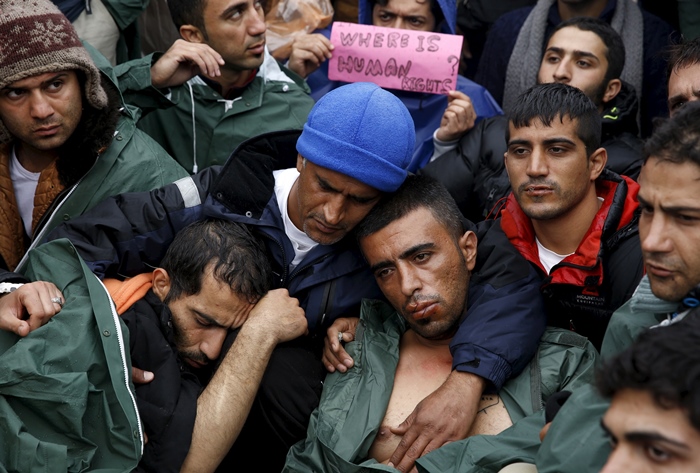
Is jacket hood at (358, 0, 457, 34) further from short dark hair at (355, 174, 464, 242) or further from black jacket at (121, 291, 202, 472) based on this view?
black jacket at (121, 291, 202, 472)

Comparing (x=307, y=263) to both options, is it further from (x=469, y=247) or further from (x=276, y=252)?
(x=469, y=247)

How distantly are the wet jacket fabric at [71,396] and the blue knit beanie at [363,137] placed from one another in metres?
1.09

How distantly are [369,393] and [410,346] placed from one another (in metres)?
0.36

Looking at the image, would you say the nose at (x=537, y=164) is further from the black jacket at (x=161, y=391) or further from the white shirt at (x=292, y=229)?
the black jacket at (x=161, y=391)

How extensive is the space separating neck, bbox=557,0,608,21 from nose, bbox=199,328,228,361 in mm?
3099

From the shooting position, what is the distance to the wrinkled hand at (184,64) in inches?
182

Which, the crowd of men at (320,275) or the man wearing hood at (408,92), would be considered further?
the man wearing hood at (408,92)

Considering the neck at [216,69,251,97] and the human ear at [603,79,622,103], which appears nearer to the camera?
the human ear at [603,79,622,103]

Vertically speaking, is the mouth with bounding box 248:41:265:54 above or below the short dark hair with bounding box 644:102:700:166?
below

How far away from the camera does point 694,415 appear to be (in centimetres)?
212

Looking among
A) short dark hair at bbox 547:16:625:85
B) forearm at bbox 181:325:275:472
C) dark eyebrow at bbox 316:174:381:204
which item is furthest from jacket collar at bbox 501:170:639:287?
forearm at bbox 181:325:275:472

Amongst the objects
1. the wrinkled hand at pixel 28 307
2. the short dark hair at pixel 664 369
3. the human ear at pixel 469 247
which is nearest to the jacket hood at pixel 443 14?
the human ear at pixel 469 247

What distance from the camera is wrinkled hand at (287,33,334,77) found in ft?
17.3

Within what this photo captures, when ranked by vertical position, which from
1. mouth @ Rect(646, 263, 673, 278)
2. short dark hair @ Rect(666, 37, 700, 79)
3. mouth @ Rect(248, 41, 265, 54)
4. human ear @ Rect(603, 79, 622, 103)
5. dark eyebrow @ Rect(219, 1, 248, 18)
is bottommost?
human ear @ Rect(603, 79, 622, 103)
